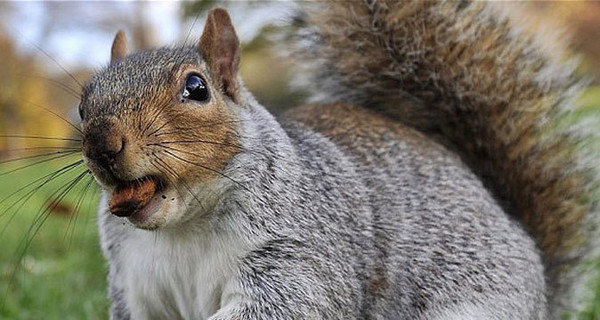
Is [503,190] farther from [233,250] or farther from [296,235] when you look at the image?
[233,250]

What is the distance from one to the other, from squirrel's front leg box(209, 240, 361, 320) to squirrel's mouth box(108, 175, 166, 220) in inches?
11.5

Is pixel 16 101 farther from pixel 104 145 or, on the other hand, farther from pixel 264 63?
pixel 104 145

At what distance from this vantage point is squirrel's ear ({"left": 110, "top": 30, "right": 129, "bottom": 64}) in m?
1.85

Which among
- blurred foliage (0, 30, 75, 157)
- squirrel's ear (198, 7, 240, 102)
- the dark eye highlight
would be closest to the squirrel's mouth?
the dark eye highlight

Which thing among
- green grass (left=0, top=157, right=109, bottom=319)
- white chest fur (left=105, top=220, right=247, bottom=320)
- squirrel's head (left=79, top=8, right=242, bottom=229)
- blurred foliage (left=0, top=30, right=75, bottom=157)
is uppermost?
squirrel's head (left=79, top=8, right=242, bottom=229)

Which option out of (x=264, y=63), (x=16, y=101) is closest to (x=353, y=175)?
(x=264, y=63)

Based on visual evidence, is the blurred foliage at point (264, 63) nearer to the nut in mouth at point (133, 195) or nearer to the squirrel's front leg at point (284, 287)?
the squirrel's front leg at point (284, 287)

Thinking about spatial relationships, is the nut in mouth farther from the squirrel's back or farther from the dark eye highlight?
the squirrel's back

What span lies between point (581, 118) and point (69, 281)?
6.07ft

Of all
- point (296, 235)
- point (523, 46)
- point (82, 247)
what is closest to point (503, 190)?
point (523, 46)

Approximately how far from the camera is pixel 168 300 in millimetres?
1717

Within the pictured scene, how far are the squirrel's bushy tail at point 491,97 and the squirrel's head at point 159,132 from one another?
806mm

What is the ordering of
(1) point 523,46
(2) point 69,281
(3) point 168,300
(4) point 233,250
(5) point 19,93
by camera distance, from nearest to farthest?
1. (4) point 233,250
2. (3) point 168,300
3. (1) point 523,46
4. (2) point 69,281
5. (5) point 19,93

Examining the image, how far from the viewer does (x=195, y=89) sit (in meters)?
1.50
